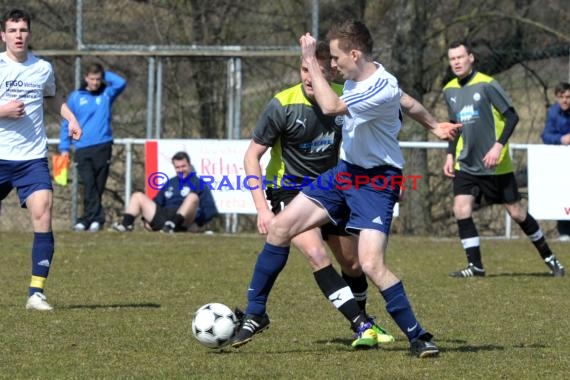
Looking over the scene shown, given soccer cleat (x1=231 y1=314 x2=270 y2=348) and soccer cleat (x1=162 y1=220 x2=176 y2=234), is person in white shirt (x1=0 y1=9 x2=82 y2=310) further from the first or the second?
soccer cleat (x1=162 y1=220 x2=176 y2=234)

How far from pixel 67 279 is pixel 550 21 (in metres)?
8.68

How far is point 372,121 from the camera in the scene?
255 inches

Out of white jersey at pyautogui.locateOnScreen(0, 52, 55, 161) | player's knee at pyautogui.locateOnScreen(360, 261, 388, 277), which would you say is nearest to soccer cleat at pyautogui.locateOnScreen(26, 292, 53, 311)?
white jersey at pyautogui.locateOnScreen(0, 52, 55, 161)

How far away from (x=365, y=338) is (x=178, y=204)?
8246mm

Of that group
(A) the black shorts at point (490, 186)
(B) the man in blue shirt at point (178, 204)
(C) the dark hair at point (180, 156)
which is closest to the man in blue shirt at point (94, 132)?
(B) the man in blue shirt at point (178, 204)

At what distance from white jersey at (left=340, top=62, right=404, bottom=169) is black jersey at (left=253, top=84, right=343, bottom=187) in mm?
563

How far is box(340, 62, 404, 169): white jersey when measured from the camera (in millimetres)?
6344

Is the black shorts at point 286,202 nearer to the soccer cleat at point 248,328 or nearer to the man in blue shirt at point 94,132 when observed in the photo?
the soccer cleat at point 248,328

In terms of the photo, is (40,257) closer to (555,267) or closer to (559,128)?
(555,267)

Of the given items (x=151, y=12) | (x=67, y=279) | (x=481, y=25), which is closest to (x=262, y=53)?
(x=151, y=12)

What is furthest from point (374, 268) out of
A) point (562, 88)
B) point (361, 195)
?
point (562, 88)

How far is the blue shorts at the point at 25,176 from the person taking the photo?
8367 millimetres

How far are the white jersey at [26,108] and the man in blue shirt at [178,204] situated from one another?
6.14m

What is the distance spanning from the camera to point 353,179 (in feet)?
21.7
